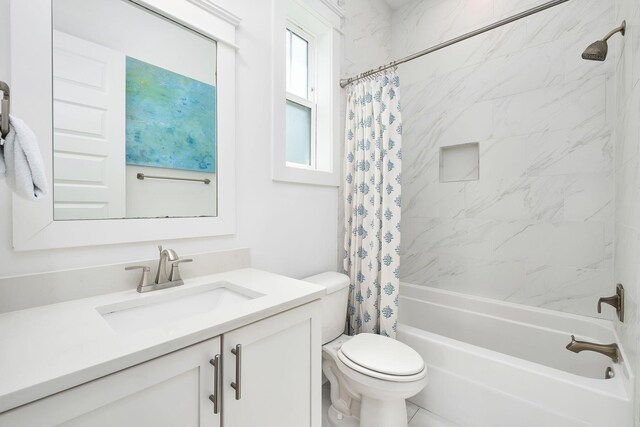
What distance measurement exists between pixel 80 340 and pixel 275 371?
544 millimetres

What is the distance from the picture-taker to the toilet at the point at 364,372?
4.15 ft

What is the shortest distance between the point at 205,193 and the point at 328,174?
86 cm

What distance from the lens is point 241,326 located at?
2.77ft

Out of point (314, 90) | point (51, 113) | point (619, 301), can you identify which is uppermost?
point (314, 90)

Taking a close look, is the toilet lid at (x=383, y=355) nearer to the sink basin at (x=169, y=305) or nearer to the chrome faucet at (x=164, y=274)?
the sink basin at (x=169, y=305)

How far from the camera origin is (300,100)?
6.39 ft

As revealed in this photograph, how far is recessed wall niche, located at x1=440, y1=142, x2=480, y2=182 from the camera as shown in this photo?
7.29ft

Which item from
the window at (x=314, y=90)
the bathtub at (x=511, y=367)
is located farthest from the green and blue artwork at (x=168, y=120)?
the bathtub at (x=511, y=367)

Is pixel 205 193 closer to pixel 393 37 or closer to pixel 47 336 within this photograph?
pixel 47 336

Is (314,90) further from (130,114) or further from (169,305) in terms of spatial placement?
(169,305)

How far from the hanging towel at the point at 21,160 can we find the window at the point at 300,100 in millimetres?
1309

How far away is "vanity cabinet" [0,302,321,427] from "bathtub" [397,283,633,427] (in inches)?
32.5

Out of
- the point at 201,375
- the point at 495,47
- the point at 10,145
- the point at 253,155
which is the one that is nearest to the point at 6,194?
the point at 10,145

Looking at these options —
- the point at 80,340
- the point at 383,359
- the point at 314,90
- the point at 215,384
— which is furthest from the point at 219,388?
the point at 314,90
